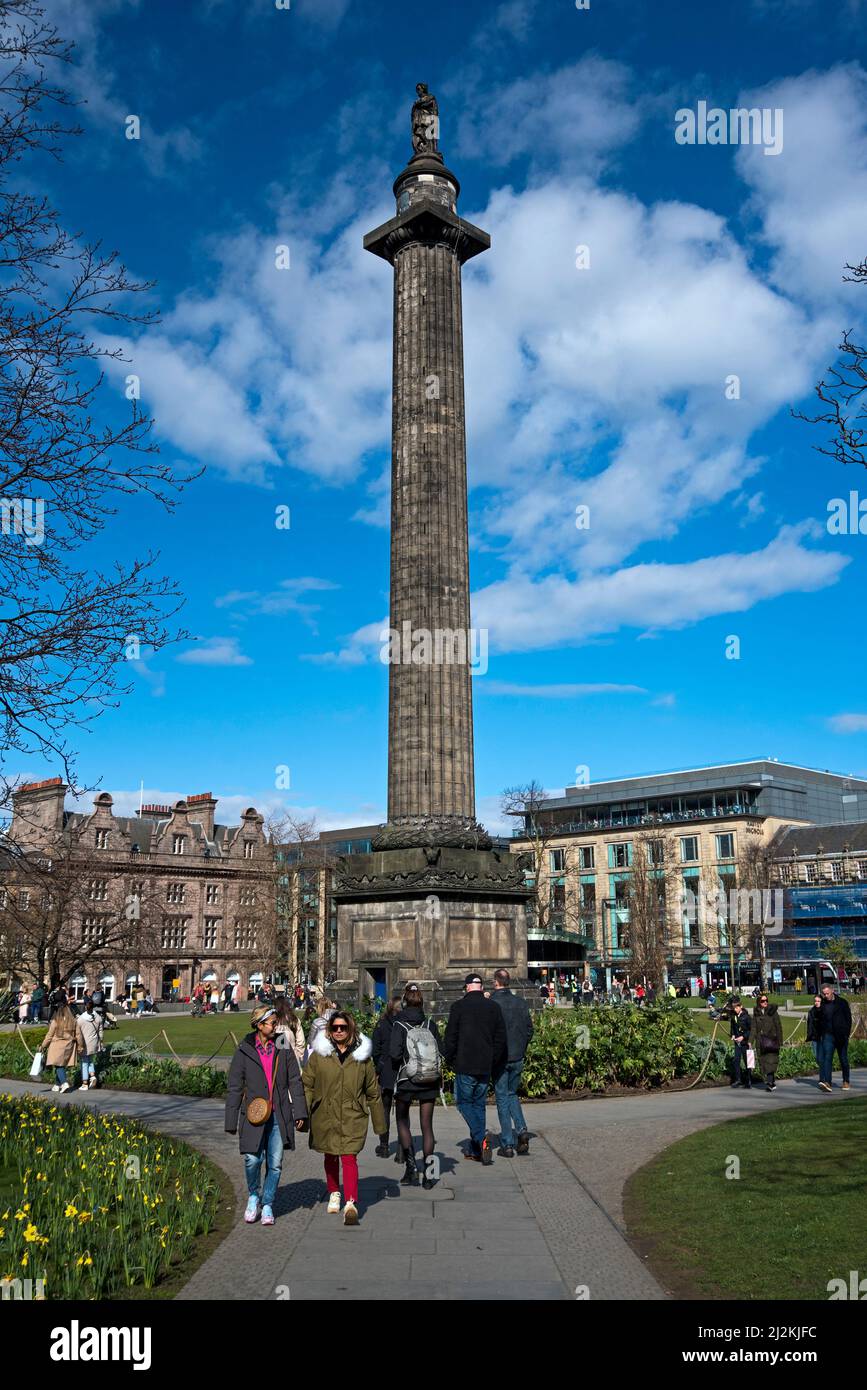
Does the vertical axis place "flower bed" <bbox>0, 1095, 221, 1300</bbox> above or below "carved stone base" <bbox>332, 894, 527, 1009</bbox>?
below

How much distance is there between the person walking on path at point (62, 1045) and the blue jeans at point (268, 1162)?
42.8 ft

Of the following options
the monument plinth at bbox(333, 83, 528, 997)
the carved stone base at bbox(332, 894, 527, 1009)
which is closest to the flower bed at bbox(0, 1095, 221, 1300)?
the carved stone base at bbox(332, 894, 527, 1009)

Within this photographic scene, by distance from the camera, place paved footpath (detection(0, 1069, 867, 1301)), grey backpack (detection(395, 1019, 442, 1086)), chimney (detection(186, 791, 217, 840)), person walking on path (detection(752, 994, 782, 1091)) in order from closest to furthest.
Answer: paved footpath (detection(0, 1069, 867, 1301)), grey backpack (detection(395, 1019, 442, 1086)), person walking on path (detection(752, 994, 782, 1091)), chimney (detection(186, 791, 217, 840))

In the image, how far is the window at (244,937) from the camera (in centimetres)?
8338

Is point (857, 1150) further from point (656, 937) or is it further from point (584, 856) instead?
point (584, 856)

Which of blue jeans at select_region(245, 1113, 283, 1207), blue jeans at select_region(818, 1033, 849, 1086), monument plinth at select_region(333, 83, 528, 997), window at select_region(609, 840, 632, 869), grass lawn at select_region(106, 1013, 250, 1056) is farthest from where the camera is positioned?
window at select_region(609, 840, 632, 869)

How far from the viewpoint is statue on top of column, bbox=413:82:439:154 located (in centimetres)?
3353

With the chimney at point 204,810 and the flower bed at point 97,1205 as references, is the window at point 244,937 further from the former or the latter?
the flower bed at point 97,1205

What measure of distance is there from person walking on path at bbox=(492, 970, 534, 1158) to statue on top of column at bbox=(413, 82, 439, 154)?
94.1 feet

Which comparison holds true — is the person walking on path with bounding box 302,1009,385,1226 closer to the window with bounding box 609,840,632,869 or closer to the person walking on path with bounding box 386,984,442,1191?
the person walking on path with bounding box 386,984,442,1191

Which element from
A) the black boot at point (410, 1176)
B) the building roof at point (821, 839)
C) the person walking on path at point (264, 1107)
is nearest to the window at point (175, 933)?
the building roof at point (821, 839)

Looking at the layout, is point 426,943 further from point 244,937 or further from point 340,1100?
point 244,937

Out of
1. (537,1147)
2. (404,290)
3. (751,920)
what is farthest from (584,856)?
(537,1147)

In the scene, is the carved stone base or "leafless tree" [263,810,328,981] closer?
the carved stone base
